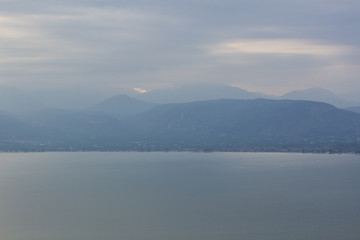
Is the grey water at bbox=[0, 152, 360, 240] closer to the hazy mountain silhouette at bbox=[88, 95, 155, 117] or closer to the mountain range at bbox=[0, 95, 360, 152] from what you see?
the mountain range at bbox=[0, 95, 360, 152]

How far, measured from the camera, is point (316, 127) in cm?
7538

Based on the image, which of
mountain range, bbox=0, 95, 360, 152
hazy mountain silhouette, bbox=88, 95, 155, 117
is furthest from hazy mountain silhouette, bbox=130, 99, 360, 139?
hazy mountain silhouette, bbox=88, 95, 155, 117

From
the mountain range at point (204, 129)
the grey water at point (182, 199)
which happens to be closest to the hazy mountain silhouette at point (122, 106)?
the mountain range at point (204, 129)

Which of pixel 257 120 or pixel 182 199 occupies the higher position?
pixel 257 120

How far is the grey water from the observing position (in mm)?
19812

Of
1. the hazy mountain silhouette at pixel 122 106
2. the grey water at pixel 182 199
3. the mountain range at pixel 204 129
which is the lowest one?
the grey water at pixel 182 199

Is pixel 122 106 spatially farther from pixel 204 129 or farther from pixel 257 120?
pixel 257 120

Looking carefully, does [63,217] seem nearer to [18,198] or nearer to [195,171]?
[18,198]

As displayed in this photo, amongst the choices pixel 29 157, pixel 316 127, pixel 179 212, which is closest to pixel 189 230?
pixel 179 212

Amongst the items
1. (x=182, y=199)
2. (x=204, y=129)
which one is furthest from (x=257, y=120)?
(x=182, y=199)

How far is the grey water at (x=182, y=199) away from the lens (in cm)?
1981

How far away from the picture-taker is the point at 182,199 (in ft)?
85.9

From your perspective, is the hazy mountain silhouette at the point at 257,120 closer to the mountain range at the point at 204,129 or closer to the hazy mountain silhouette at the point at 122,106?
the mountain range at the point at 204,129

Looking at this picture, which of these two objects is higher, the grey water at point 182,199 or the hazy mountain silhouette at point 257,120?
the hazy mountain silhouette at point 257,120
